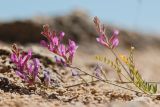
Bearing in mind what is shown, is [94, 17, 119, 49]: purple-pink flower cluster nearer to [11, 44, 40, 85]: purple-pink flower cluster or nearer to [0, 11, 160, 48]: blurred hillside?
[11, 44, 40, 85]: purple-pink flower cluster

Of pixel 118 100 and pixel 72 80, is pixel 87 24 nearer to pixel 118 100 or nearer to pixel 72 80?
pixel 72 80

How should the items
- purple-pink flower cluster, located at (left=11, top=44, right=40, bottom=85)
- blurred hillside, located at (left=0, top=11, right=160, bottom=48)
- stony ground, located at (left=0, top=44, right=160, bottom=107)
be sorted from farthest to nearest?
blurred hillside, located at (left=0, top=11, right=160, bottom=48) → purple-pink flower cluster, located at (left=11, top=44, right=40, bottom=85) → stony ground, located at (left=0, top=44, right=160, bottom=107)

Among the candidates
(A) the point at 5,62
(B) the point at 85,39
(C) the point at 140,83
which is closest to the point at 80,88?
(C) the point at 140,83

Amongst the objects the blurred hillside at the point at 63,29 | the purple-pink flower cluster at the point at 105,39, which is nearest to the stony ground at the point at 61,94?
the purple-pink flower cluster at the point at 105,39

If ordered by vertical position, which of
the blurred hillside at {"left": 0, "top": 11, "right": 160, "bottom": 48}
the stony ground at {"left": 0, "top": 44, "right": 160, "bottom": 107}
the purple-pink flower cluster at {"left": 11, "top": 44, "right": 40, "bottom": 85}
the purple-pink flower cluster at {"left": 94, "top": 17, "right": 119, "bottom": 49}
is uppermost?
the blurred hillside at {"left": 0, "top": 11, "right": 160, "bottom": 48}

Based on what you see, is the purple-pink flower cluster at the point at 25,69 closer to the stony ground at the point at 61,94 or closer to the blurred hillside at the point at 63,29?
the stony ground at the point at 61,94

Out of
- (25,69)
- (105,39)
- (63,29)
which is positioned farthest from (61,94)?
(63,29)

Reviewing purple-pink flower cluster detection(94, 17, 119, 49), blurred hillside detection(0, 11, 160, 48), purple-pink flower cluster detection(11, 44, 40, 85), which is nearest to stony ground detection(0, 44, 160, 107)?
purple-pink flower cluster detection(11, 44, 40, 85)

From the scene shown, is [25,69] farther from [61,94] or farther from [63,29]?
[63,29]
